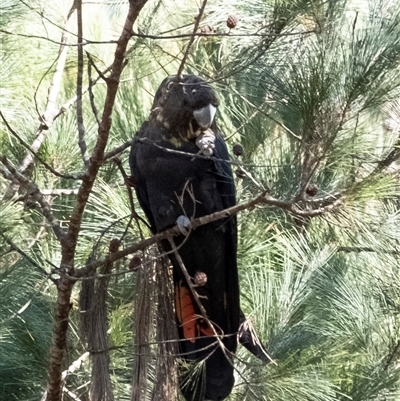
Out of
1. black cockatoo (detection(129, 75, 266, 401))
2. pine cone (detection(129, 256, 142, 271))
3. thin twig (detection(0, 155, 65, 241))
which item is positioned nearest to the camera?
thin twig (detection(0, 155, 65, 241))

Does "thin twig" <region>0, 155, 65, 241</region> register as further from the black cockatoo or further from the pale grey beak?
the pale grey beak

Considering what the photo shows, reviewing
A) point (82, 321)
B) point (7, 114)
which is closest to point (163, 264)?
point (82, 321)

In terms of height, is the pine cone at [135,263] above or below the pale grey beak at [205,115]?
below

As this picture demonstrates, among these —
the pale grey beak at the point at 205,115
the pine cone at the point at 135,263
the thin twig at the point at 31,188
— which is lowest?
the pine cone at the point at 135,263

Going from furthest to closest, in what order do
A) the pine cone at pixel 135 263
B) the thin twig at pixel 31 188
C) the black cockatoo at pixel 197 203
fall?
the black cockatoo at pixel 197 203 < the pine cone at pixel 135 263 < the thin twig at pixel 31 188

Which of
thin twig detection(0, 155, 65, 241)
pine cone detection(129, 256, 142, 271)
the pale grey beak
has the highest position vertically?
the pale grey beak

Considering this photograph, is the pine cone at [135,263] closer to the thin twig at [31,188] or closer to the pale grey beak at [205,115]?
the thin twig at [31,188]

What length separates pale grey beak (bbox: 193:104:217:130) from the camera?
2.15m

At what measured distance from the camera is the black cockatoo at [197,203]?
A: 6.84 ft

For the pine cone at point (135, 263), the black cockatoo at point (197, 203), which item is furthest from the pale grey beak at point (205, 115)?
the pine cone at point (135, 263)

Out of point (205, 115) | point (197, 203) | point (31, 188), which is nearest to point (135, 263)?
point (31, 188)

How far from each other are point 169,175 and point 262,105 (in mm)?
302

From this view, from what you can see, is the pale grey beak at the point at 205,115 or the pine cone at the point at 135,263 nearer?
the pine cone at the point at 135,263

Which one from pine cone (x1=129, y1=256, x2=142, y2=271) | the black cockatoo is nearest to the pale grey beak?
the black cockatoo
